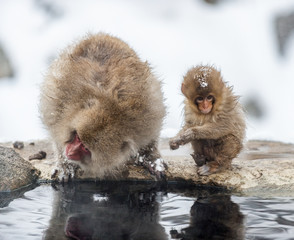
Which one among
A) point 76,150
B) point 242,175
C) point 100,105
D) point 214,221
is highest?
point 100,105

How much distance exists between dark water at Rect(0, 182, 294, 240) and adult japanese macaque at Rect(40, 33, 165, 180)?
328 mm

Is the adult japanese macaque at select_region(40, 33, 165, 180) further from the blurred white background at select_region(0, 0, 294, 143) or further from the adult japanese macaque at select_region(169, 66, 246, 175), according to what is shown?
the blurred white background at select_region(0, 0, 294, 143)

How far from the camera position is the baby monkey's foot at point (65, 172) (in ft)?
14.9

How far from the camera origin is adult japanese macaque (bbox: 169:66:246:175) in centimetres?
422

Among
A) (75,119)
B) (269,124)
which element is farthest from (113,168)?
(269,124)

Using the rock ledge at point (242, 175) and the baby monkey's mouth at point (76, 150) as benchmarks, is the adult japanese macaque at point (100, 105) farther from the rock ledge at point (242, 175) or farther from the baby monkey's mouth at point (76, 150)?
the rock ledge at point (242, 175)

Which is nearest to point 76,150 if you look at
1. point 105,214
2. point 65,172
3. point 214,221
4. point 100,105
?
point 100,105

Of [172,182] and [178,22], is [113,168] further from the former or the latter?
[178,22]

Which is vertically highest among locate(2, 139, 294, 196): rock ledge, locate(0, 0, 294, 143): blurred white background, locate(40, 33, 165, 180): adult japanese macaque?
locate(0, 0, 294, 143): blurred white background

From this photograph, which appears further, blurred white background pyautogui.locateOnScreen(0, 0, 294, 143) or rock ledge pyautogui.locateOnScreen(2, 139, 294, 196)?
blurred white background pyautogui.locateOnScreen(0, 0, 294, 143)

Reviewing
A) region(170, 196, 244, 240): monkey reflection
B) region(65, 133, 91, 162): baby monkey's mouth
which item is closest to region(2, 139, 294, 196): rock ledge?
region(170, 196, 244, 240): monkey reflection

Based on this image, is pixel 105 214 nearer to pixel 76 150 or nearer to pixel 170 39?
pixel 76 150

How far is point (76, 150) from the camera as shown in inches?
147

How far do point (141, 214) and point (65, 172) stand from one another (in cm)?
134
